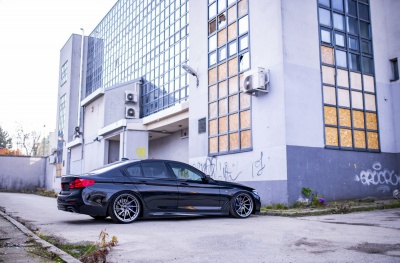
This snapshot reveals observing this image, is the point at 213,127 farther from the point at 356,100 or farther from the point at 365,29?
the point at 365,29

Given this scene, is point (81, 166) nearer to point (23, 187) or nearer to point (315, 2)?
point (23, 187)

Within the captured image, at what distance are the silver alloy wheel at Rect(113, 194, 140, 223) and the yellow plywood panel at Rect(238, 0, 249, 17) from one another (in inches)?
337

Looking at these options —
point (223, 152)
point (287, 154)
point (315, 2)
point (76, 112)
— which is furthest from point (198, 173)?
point (76, 112)

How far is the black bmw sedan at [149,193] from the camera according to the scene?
814 cm

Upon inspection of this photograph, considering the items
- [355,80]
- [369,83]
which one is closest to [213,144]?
[355,80]

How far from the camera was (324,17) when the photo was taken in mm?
13570

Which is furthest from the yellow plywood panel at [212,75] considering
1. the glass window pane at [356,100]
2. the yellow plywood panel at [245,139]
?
the glass window pane at [356,100]

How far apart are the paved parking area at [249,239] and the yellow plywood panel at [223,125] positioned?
5826 mm

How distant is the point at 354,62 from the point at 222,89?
4.84 meters

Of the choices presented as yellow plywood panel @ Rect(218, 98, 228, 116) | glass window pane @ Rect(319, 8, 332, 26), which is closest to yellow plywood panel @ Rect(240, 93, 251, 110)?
yellow plywood panel @ Rect(218, 98, 228, 116)

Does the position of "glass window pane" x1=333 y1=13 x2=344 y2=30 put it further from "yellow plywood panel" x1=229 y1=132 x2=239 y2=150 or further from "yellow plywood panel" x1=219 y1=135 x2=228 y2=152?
"yellow plywood panel" x1=219 y1=135 x2=228 y2=152

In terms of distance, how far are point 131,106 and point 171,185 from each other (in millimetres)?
16605

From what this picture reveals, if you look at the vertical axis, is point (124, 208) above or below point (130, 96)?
below

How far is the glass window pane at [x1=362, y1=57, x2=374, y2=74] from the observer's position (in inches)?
569
